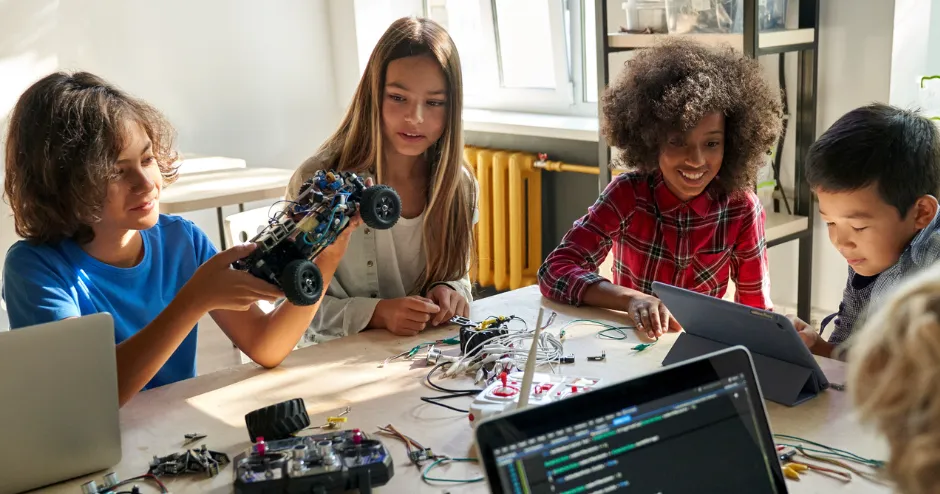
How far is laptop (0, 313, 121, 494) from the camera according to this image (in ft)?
3.34

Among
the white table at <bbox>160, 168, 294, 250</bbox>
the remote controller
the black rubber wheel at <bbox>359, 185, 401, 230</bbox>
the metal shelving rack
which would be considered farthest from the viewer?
the white table at <bbox>160, 168, 294, 250</bbox>

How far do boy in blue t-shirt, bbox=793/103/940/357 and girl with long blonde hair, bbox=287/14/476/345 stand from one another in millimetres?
740

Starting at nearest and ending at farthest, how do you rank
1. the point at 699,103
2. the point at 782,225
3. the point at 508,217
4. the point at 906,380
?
1. the point at 906,380
2. the point at 699,103
3. the point at 782,225
4. the point at 508,217

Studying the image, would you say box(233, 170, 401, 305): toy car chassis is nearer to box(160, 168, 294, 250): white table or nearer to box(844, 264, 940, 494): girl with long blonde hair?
box(844, 264, 940, 494): girl with long blonde hair

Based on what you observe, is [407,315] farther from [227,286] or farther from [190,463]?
[190,463]

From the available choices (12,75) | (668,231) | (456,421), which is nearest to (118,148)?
(456,421)

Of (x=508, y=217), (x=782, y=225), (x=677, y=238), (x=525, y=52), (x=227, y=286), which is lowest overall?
(x=508, y=217)

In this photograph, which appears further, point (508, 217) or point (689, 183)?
point (508, 217)

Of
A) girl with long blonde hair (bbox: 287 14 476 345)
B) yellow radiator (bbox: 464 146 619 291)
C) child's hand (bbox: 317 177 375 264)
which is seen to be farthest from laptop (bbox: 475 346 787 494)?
yellow radiator (bbox: 464 146 619 291)

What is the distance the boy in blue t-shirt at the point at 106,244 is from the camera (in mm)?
1290

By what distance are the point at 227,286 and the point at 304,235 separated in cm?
14

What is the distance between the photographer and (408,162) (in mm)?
1953

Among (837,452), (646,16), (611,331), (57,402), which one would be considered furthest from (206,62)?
(837,452)

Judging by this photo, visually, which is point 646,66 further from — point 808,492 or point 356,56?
point 356,56
